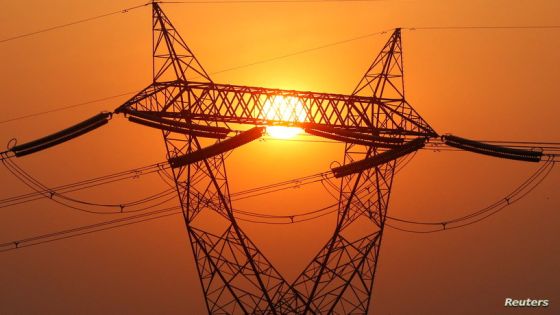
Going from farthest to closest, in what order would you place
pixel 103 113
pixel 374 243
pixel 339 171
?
pixel 374 243
pixel 339 171
pixel 103 113

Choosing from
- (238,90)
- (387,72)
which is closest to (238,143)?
(238,90)

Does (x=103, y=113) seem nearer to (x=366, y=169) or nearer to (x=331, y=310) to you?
(x=366, y=169)

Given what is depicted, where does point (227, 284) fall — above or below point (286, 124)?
below

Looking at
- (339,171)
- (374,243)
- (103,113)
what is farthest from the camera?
(374,243)

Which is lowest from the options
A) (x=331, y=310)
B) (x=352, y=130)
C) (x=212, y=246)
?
(x=331, y=310)

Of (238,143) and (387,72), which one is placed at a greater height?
(387,72)

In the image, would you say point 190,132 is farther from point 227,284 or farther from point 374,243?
point 374,243

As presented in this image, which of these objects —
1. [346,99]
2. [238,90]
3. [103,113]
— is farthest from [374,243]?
[103,113]

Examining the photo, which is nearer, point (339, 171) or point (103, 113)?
point (103, 113)
